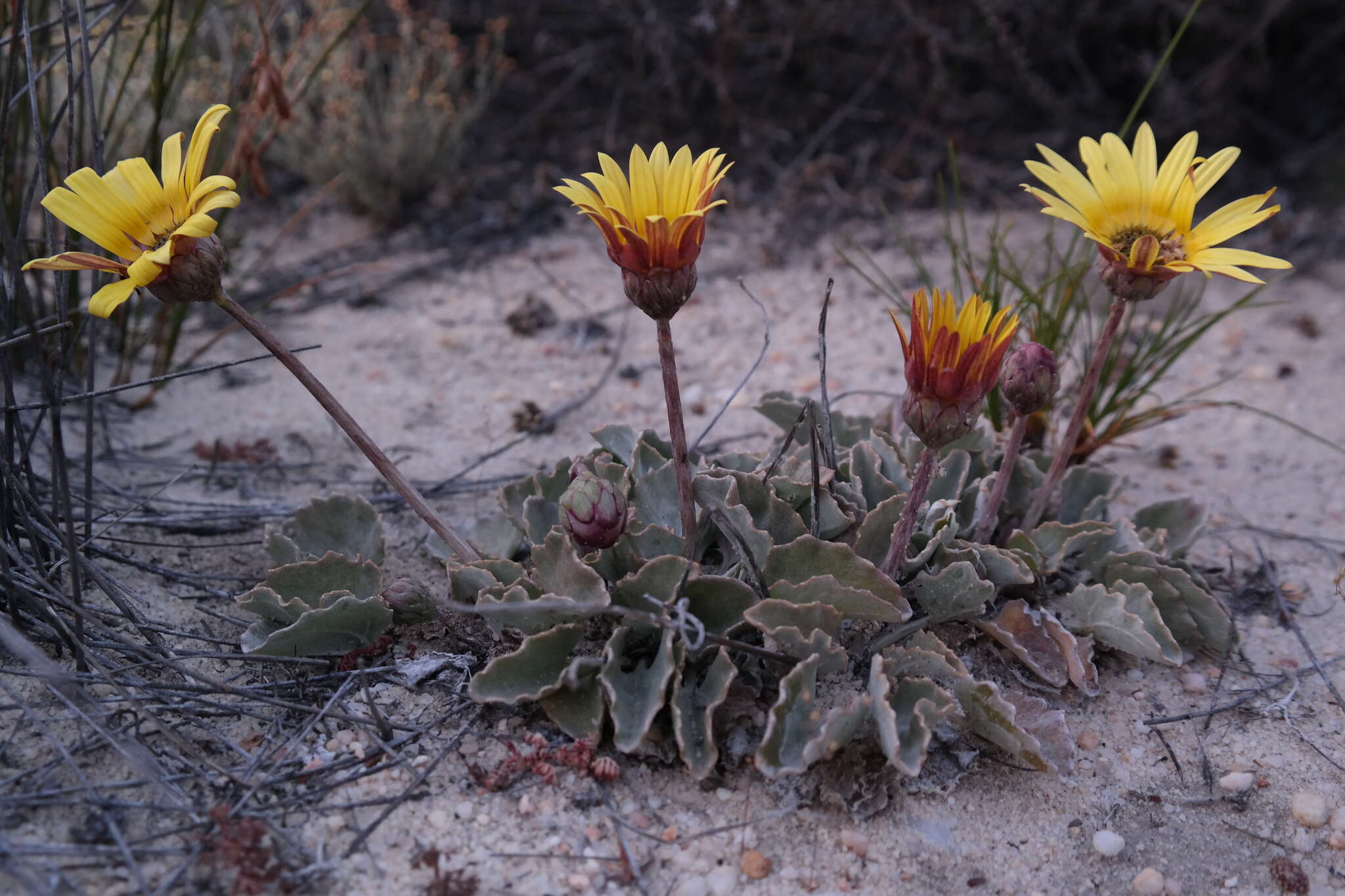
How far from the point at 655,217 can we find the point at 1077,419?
1117 millimetres

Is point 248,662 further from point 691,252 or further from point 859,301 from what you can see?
point 859,301

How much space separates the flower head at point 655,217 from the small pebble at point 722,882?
99 centimetres

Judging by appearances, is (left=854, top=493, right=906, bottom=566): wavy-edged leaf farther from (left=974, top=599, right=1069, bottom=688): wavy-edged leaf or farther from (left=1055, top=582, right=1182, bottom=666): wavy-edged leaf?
(left=1055, top=582, right=1182, bottom=666): wavy-edged leaf

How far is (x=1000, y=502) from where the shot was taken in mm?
2441

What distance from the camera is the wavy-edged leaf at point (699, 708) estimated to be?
6.22 ft

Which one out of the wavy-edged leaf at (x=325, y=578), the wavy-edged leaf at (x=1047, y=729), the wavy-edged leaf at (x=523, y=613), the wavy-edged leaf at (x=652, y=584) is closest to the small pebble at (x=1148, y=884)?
the wavy-edged leaf at (x=1047, y=729)

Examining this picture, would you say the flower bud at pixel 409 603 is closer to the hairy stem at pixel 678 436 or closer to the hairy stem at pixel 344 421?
the hairy stem at pixel 344 421

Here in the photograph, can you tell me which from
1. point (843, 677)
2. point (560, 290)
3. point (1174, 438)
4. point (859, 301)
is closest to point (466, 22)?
point (560, 290)

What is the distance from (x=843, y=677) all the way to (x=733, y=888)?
1.82ft

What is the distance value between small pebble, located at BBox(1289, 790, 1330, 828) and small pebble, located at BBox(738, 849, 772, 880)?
1.06m

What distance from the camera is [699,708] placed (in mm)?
1998

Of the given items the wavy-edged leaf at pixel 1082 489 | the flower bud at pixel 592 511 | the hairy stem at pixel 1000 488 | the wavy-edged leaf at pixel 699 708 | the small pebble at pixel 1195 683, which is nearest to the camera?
the wavy-edged leaf at pixel 699 708

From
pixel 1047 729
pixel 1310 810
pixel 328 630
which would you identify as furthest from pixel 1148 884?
pixel 328 630

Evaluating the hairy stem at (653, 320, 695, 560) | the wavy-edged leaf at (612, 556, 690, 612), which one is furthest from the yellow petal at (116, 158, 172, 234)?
the wavy-edged leaf at (612, 556, 690, 612)
